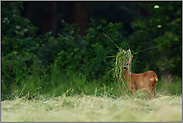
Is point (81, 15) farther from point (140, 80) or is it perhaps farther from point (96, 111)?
point (96, 111)

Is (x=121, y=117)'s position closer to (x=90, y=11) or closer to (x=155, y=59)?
(x=155, y=59)

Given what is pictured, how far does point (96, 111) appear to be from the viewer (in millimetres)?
3846

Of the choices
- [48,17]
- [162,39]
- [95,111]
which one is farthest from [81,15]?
[95,111]

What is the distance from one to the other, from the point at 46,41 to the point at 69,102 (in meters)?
4.97

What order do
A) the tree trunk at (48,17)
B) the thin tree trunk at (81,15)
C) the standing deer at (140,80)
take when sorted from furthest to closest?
the tree trunk at (48,17) → the thin tree trunk at (81,15) → the standing deer at (140,80)

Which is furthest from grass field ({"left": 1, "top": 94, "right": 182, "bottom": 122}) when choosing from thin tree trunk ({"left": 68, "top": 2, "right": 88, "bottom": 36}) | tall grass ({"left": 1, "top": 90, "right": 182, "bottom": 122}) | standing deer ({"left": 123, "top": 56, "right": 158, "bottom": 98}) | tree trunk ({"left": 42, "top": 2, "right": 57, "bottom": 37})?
tree trunk ({"left": 42, "top": 2, "right": 57, "bottom": 37})

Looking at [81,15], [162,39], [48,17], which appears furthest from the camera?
[48,17]

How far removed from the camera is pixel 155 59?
7.53 metres

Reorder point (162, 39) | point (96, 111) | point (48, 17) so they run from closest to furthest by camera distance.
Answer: point (96, 111)
point (162, 39)
point (48, 17)

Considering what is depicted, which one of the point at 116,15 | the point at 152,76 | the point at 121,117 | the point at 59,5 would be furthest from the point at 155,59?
the point at 59,5

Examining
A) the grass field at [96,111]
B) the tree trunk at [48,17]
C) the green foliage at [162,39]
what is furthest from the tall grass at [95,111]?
the tree trunk at [48,17]

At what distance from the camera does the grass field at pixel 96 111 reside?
3.55 m

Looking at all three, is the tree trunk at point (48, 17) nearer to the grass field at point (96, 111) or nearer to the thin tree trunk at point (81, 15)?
the thin tree trunk at point (81, 15)

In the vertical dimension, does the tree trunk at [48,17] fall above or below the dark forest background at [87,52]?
above
